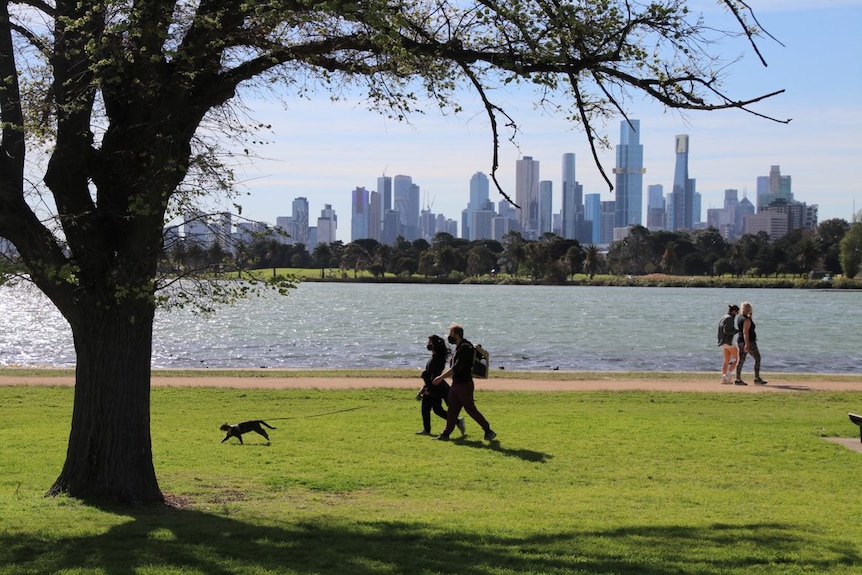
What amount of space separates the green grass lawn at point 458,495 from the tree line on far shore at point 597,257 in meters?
136

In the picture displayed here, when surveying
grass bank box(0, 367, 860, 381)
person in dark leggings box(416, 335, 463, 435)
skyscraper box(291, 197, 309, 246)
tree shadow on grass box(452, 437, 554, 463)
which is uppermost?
skyscraper box(291, 197, 309, 246)

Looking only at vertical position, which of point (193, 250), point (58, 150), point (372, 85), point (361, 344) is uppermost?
point (372, 85)

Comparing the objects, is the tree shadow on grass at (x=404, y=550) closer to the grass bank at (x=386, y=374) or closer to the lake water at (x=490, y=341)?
the lake water at (x=490, y=341)

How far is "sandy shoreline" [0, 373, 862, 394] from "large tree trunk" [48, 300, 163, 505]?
33.7 feet

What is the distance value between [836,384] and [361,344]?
23.6 meters

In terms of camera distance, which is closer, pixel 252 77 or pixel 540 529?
pixel 540 529

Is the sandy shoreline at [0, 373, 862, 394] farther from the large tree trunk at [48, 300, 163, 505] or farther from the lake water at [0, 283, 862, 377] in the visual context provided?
the large tree trunk at [48, 300, 163, 505]

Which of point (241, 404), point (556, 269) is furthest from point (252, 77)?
point (556, 269)

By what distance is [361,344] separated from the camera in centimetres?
4138

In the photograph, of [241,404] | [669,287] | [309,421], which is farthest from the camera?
[669,287]

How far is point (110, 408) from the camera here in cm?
827

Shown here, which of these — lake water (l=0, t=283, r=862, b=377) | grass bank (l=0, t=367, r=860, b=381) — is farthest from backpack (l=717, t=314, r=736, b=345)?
lake water (l=0, t=283, r=862, b=377)

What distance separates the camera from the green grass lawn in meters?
6.42

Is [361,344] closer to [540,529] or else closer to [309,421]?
[309,421]
